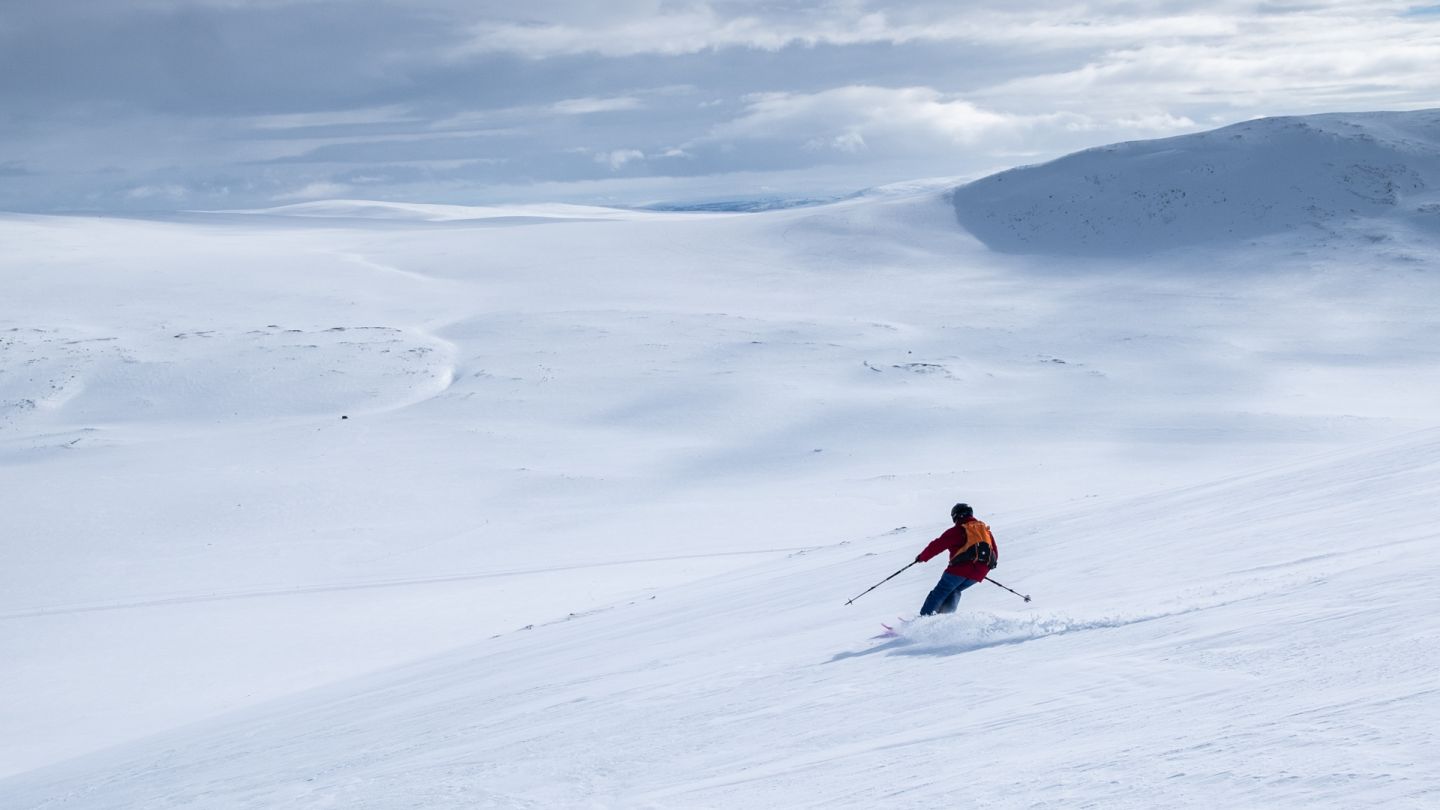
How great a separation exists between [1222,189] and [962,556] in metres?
53.7

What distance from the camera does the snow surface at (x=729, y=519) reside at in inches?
233

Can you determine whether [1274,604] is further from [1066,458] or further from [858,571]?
[1066,458]

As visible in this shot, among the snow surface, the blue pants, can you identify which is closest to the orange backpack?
the blue pants

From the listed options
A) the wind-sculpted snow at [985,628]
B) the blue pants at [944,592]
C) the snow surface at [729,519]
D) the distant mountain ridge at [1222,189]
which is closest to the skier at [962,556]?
the blue pants at [944,592]

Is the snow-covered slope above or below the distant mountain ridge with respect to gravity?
below

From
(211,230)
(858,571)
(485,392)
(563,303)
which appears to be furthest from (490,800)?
(211,230)

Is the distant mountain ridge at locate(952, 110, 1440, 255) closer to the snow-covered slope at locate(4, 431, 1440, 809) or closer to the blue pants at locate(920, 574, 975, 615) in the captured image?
the snow-covered slope at locate(4, 431, 1440, 809)

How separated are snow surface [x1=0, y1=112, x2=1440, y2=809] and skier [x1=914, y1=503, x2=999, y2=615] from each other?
53 centimetres

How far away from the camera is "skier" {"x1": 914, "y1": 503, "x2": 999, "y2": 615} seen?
29.1 feet

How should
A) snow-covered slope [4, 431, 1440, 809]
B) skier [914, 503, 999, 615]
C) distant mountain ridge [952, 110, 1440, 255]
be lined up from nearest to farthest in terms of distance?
snow-covered slope [4, 431, 1440, 809], skier [914, 503, 999, 615], distant mountain ridge [952, 110, 1440, 255]

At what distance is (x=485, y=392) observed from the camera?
3134cm

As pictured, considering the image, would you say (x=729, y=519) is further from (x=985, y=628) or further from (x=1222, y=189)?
(x=1222, y=189)

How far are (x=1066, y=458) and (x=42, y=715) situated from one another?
61.3 ft

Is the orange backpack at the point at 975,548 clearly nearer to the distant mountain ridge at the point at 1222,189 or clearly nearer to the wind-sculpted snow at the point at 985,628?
the wind-sculpted snow at the point at 985,628
